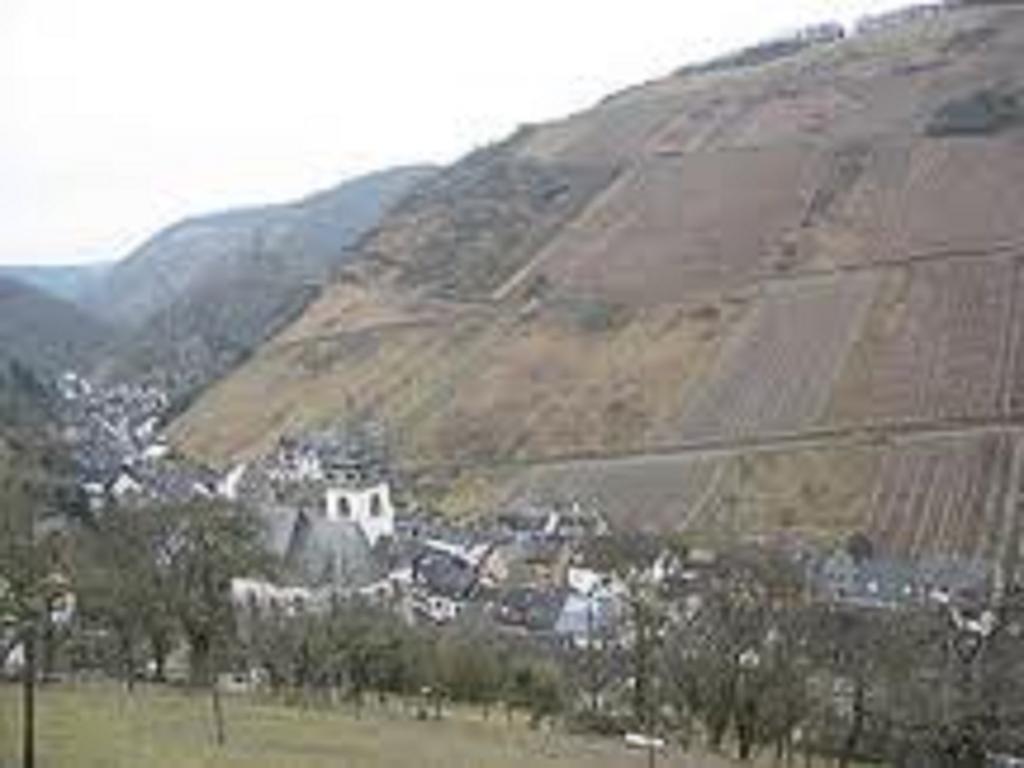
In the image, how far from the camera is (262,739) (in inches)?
2450

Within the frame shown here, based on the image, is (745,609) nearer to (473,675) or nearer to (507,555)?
(473,675)

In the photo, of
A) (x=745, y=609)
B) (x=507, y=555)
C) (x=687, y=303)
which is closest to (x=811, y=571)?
(x=507, y=555)

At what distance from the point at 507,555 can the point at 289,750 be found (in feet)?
281

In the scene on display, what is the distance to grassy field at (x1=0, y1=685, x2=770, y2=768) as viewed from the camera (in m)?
54.0

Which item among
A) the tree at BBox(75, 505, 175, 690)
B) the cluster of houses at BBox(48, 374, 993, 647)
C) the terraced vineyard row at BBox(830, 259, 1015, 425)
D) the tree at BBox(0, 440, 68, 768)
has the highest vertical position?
the terraced vineyard row at BBox(830, 259, 1015, 425)

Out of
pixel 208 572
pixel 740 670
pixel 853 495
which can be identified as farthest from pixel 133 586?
pixel 853 495

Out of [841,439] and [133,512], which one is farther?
[841,439]

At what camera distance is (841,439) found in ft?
510

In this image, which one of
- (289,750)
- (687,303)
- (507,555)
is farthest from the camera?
(687,303)

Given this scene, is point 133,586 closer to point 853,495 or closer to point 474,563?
point 474,563

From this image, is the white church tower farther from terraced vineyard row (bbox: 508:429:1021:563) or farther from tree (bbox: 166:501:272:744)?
tree (bbox: 166:501:272:744)

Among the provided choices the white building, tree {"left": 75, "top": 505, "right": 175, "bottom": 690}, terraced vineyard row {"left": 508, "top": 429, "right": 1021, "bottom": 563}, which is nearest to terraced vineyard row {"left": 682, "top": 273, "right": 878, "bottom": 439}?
terraced vineyard row {"left": 508, "top": 429, "right": 1021, "bottom": 563}

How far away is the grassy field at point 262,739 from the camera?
53969mm

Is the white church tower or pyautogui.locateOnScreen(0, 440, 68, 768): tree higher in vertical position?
pyautogui.locateOnScreen(0, 440, 68, 768): tree
